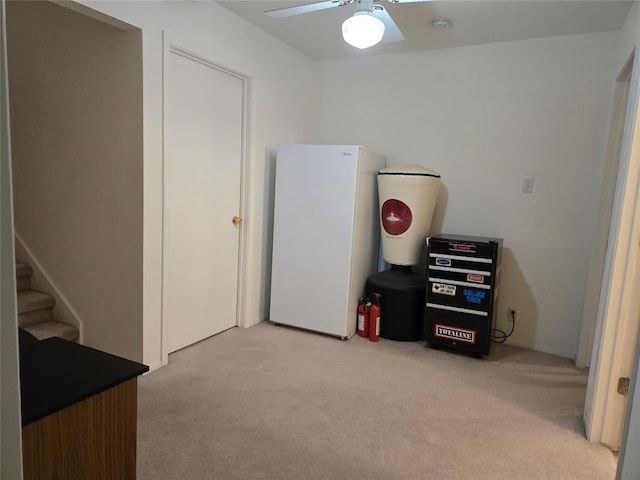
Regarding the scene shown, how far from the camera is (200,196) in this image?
313cm

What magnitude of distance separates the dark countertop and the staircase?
6.09 feet

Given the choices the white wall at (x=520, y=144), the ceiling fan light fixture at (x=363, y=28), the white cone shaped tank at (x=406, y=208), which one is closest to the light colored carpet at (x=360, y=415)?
the white wall at (x=520, y=144)

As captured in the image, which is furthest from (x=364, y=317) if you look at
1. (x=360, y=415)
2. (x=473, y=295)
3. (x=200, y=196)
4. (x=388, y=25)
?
(x=388, y=25)

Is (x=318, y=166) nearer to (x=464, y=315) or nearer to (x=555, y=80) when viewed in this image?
(x=464, y=315)

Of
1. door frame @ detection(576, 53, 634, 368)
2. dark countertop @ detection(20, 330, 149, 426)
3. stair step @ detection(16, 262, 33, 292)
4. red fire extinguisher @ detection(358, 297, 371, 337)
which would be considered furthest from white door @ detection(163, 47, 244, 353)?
door frame @ detection(576, 53, 634, 368)

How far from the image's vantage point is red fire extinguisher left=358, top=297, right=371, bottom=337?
3.54 meters

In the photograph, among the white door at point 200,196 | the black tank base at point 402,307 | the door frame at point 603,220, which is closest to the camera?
the white door at point 200,196

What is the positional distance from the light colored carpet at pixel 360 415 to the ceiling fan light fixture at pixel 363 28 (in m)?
1.93

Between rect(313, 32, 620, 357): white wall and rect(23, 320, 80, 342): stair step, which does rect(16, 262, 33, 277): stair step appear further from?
rect(313, 32, 620, 357): white wall

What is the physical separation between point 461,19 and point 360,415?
2.66m

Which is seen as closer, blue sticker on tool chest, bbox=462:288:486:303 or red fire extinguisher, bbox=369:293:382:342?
blue sticker on tool chest, bbox=462:288:486:303

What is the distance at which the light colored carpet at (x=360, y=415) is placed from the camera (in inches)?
75.5

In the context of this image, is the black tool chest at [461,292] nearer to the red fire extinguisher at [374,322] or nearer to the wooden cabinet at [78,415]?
the red fire extinguisher at [374,322]

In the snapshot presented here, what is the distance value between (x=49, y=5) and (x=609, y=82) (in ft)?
12.6
